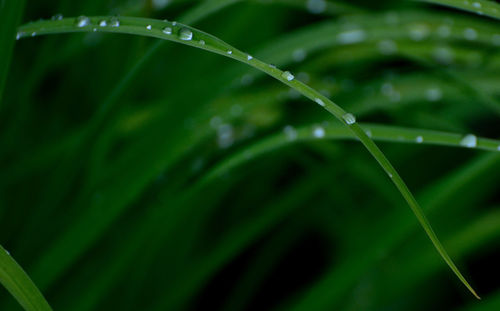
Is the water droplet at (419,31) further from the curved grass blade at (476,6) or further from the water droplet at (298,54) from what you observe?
the curved grass blade at (476,6)

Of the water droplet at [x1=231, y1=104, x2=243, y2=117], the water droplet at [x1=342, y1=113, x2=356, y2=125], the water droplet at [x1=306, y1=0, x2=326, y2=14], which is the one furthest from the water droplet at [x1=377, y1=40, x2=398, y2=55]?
the water droplet at [x1=342, y1=113, x2=356, y2=125]

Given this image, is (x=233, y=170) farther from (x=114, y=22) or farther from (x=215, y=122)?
(x=114, y=22)

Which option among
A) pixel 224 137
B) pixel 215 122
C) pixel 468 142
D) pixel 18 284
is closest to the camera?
pixel 18 284

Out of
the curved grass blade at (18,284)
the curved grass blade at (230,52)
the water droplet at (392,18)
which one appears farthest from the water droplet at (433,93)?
the curved grass blade at (18,284)

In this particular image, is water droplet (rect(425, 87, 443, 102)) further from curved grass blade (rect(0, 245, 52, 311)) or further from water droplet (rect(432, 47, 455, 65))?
curved grass blade (rect(0, 245, 52, 311))

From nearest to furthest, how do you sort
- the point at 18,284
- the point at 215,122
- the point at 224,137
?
the point at 18,284 < the point at 215,122 < the point at 224,137

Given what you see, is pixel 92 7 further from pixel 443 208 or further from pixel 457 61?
pixel 443 208

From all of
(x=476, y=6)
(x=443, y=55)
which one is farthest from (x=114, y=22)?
(x=443, y=55)
